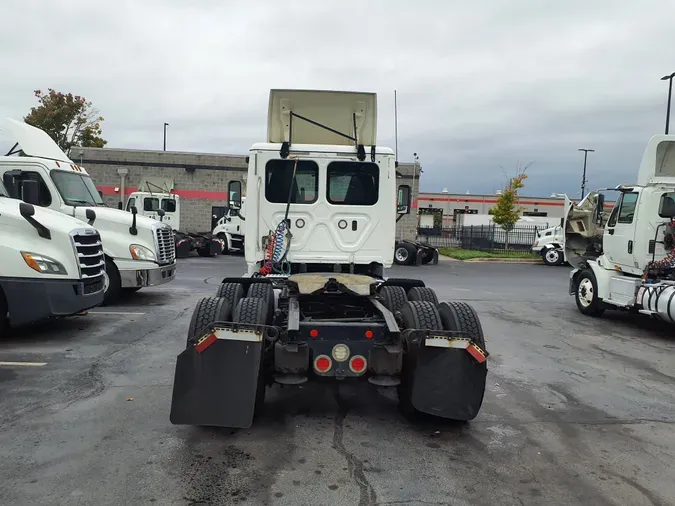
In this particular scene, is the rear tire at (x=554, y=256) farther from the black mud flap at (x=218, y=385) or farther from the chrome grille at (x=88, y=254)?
the black mud flap at (x=218, y=385)

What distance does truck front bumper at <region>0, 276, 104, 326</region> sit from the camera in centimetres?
727

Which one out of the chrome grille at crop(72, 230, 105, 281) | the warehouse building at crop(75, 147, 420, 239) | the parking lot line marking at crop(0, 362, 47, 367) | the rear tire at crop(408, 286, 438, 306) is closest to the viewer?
the rear tire at crop(408, 286, 438, 306)

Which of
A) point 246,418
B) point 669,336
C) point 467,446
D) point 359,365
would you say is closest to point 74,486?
point 246,418

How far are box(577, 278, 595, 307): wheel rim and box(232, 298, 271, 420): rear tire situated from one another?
8576mm

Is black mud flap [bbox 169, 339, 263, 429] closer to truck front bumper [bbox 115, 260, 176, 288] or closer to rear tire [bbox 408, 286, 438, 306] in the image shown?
rear tire [bbox 408, 286, 438, 306]

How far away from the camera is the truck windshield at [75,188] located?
10367 millimetres

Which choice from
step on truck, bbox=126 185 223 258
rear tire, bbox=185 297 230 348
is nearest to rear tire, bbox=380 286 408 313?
rear tire, bbox=185 297 230 348

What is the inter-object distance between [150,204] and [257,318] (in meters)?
19.0

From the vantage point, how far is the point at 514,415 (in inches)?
202

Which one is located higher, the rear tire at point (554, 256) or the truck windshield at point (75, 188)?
the truck windshield at point (75, 188)

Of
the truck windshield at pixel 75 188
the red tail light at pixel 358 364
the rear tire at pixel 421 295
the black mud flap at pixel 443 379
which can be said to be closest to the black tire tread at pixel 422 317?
the black mud flap at pixel 443 379

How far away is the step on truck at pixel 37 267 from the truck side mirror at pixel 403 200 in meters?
4.65

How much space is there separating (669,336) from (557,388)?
4.63 metres

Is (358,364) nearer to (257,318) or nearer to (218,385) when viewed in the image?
(257,318)
